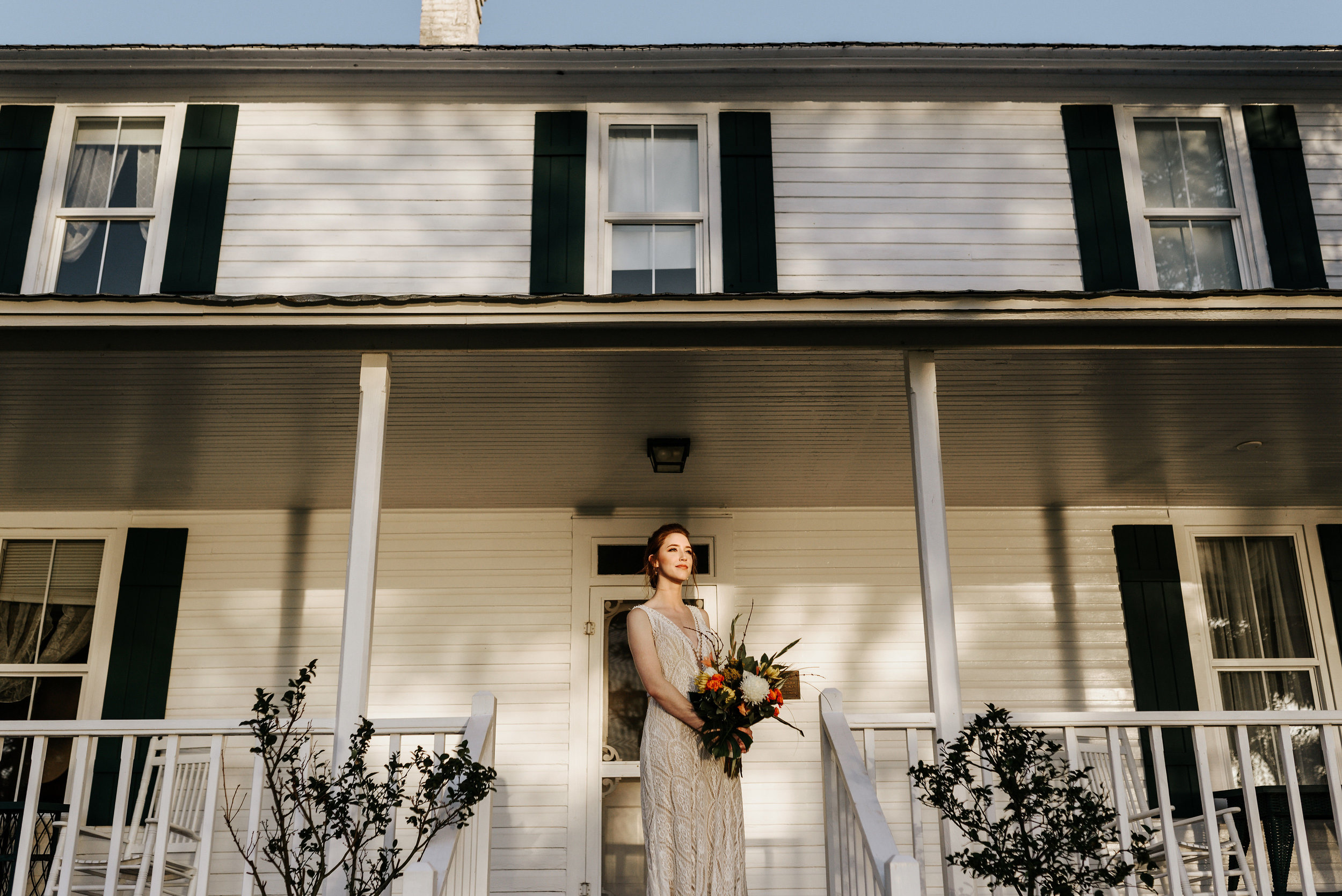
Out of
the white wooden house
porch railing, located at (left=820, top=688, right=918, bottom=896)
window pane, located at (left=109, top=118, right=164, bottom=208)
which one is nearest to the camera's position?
porch railing, located at (left=820, top=688, right=918, bottom=896)

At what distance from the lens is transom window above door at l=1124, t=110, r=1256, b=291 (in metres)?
5.70

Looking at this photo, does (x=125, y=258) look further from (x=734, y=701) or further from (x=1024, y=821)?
(x=1024, y=821)

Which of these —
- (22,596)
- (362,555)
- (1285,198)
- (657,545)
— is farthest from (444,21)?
(1285,198)

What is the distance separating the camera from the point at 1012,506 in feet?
21.1

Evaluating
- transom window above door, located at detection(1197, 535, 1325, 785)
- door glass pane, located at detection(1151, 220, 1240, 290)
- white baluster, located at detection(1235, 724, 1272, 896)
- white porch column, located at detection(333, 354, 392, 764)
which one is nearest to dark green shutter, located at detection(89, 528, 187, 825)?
white porch column, located at detection(333, 354, 392, 764)

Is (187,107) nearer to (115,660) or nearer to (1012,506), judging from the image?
(115,660)

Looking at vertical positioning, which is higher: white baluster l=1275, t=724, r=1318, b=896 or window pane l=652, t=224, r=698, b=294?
window pane l=652, t=224, r=698, b=294

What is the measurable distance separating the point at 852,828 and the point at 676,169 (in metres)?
3.79

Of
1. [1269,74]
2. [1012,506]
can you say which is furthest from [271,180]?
[1269,74]

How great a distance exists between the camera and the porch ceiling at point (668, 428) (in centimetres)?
431

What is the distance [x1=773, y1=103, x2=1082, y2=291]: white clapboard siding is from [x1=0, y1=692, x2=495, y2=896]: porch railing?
3.10 metres

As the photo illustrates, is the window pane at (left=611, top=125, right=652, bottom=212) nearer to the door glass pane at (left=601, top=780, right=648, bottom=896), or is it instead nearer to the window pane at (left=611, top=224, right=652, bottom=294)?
the window pane at (left=611, top=224, right=652, bottom=294)

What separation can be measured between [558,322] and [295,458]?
2198 mm

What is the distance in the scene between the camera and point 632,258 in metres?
5.73
